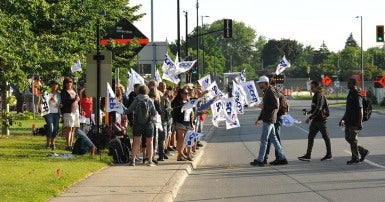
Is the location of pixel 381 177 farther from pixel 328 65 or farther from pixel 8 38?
pixel 328 65

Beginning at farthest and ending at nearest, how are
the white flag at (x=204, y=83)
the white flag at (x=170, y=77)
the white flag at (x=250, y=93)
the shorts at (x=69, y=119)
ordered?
the white flag at (x=204, y=83)
the white flag at (x=170, y=77)
the white flag at (x=250, y=93)
the shorts at (x=69, y=119)

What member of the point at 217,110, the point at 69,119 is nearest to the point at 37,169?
the point at 69,119

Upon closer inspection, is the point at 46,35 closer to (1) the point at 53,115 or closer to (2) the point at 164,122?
(1) the point at 53,115

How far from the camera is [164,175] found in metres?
15.3

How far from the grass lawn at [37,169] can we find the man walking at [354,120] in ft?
17.5

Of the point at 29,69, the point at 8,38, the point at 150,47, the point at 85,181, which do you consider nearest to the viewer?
the point at 85,181

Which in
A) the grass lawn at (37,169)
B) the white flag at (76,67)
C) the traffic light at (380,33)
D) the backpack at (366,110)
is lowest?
the grass lawn at (37,169)

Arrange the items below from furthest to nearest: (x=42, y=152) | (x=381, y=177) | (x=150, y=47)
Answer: (x=150, y=47) < (x=42, y=152) < (x=381, y=177)

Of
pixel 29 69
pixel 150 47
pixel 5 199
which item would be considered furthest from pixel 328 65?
pixel 5 199

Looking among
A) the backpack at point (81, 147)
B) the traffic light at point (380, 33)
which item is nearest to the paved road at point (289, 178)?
the backpack at point (81, 147)

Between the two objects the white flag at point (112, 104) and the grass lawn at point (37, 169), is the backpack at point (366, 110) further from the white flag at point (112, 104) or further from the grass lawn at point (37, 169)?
the grass lawn at point (37, 169)

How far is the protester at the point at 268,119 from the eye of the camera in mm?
18125

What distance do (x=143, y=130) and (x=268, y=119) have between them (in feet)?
9.33

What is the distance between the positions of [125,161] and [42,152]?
2521 millimetres
